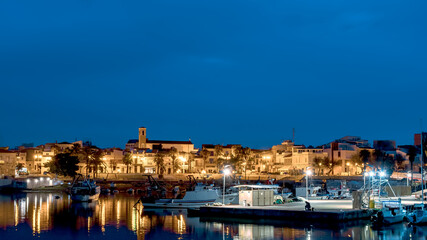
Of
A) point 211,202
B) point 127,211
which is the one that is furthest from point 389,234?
point 127,211

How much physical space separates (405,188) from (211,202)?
82.5ft

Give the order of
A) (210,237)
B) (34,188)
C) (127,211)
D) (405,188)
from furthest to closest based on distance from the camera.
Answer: (34,188), (405,188), (127,211), (210,237)

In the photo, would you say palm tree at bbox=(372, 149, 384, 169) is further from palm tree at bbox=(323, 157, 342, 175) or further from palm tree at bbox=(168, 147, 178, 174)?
palm tree at bbox=(168, 147, 178, 174)

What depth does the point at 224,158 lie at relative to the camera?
395ft

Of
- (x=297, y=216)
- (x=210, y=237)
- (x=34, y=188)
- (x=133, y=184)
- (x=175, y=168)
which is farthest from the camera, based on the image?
(x=175, y=168)

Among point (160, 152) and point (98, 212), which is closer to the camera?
point (98, 212)

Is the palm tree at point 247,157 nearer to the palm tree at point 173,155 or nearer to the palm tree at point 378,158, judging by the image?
the palm tree at point 173,155

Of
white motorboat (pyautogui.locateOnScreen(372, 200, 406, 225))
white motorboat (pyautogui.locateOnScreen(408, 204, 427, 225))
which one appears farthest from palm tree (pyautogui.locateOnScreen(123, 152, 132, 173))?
white motorboat (pyautogui.locateOnScreen(408, 204, 427, 225))

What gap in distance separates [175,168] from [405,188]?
67.5 metres

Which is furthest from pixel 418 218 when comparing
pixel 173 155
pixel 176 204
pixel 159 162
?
pixel 173 155

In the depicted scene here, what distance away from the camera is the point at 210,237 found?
32375 millimetres

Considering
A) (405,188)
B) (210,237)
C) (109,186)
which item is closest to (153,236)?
(210,237)

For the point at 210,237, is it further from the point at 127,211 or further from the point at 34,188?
the point at 34,188

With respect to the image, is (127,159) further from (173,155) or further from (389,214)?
(389,214)
